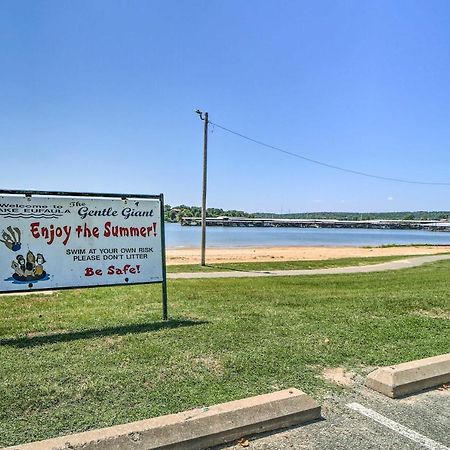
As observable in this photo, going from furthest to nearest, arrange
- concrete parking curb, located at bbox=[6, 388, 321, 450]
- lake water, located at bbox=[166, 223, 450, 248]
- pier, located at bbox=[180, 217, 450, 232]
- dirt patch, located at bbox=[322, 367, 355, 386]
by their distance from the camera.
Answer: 1. pier, located at bbox=[180, 217, 450, 232]
2. lake water, located at bbox=[166, 223, 450, 248]
3. dirt patch, located at bbox=[322, 367, 355, 386]
4. concrete parking curb, located at bbox=[6, 388, 321, 450]

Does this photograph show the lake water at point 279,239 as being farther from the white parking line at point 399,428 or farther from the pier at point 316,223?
the pier at point 316,223

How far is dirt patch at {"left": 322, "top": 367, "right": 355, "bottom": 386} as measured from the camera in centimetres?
418

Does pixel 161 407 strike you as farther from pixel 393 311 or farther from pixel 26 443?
pixel 393 311

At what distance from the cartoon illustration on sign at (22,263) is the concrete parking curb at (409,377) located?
4.04m

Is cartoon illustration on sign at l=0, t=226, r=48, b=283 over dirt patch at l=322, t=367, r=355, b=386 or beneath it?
over

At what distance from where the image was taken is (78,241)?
600 cm

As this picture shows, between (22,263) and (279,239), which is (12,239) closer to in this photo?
(22,263)

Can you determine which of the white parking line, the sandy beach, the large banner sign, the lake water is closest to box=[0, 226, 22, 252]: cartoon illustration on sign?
the large banner sign

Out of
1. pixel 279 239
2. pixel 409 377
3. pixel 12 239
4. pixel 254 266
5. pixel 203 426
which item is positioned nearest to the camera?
pixel 203 426

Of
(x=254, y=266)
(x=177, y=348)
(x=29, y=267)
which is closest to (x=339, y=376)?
(x=177, y=348)

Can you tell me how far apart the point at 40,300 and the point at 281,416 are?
21.4ft

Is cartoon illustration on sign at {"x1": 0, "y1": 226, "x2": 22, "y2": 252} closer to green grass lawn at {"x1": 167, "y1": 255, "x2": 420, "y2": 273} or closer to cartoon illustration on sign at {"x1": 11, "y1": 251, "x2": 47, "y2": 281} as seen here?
cartoon illustration on sign at {"x1": 11, "y1": 251, "x2": 47, "y2": 281}

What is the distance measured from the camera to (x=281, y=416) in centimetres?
330

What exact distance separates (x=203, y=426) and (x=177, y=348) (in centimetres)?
198
